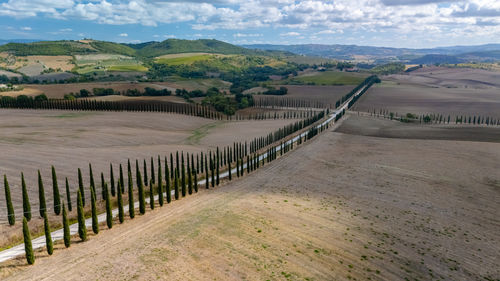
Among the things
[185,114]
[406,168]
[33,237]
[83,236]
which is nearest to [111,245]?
[83,236]

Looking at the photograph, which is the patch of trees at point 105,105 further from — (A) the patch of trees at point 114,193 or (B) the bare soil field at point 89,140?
(A) the patch of trees at point 114,193

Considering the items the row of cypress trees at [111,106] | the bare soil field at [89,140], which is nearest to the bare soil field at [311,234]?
the bare soil field at [89,140]

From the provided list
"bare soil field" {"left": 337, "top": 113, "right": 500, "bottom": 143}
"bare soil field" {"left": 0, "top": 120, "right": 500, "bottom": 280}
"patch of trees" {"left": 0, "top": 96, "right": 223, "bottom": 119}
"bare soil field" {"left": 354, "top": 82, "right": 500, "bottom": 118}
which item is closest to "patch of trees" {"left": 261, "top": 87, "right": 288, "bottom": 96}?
"bare soil field" {"left": 354, "top": 82, "right": 500, "bottom": 118}

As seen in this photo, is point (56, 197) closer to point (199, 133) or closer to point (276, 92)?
point (199, 133)

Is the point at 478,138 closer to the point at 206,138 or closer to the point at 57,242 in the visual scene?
the point at 206,138

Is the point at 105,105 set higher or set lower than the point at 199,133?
higher

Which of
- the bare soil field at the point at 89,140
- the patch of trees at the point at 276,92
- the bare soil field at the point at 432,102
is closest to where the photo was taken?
the bare soil field at the point at 89,140

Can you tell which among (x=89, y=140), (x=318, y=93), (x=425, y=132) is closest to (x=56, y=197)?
(x=89, y=140)
